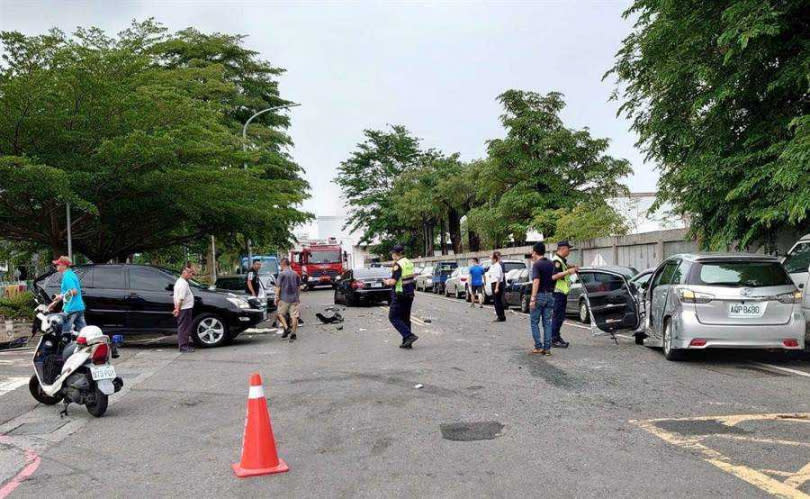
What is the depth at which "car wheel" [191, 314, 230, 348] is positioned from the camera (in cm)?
1441

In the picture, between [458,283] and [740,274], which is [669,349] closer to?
[740,274]

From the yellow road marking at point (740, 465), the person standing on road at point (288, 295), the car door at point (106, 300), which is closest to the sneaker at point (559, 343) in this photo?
the yellow road marking at point (740, 465)

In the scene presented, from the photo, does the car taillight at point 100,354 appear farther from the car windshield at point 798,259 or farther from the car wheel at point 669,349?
the car windshield at point 798,259

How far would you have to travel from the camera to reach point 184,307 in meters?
13.6

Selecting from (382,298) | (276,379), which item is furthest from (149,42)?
(276,379)

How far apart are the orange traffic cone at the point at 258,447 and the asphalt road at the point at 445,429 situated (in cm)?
13

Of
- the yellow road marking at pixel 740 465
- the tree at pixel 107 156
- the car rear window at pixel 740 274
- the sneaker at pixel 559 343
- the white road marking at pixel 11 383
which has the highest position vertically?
the tree at pixel 107 156

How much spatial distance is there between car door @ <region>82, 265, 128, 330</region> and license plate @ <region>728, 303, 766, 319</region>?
1128 centimetres

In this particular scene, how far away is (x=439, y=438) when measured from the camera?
6219mm

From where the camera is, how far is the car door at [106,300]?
14359 millimetres

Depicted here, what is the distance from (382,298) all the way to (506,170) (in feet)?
79.9

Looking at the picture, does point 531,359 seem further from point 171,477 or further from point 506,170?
point 506,170

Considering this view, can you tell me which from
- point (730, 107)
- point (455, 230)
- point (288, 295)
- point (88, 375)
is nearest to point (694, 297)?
point (730, 107)

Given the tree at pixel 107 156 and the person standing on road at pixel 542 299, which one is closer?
the person standing on road at pixel 542 299
